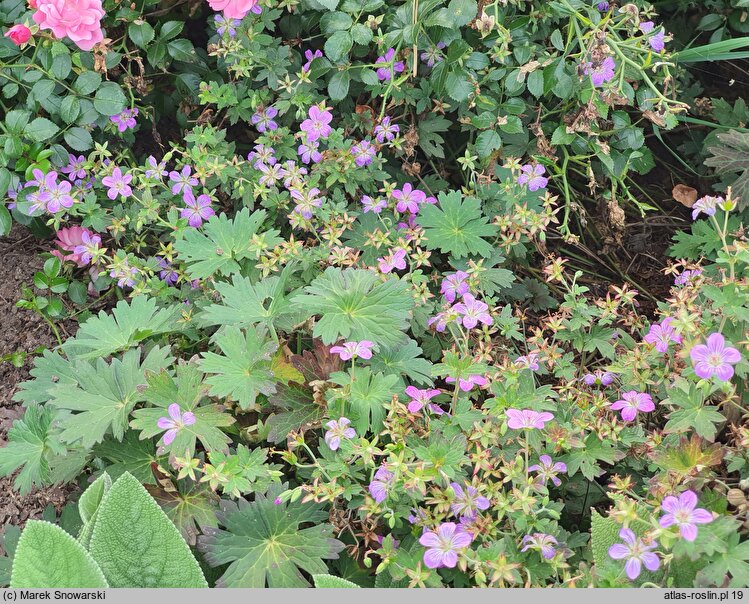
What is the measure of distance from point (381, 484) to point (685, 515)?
0.58 metres

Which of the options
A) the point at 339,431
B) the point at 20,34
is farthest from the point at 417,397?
the point at 20,34

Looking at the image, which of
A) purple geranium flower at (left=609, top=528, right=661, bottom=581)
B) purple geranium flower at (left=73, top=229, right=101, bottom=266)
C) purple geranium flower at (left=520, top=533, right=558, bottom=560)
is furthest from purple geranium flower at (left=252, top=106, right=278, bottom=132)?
purple geranium flower at (left=609, top=528, right=661, bottom=581)

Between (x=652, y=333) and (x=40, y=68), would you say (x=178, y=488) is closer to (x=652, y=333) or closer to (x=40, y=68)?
(x=652, y=333)

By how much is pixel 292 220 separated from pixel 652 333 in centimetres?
100

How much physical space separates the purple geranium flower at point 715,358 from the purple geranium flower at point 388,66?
3.95 feet

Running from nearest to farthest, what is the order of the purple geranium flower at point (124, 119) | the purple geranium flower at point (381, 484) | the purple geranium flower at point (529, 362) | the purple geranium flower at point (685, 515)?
the purple geranium flower at point (685, 515) < the purple geranium flower at point (381, 484) < the purple geranium flower at point (529, 362) < the purple geranium flower at point (124, 119)

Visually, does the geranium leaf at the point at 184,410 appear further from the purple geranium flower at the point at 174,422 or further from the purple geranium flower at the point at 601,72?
the purple geranium flower at the point at 601,72

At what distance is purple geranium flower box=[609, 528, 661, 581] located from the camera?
4.27 ft

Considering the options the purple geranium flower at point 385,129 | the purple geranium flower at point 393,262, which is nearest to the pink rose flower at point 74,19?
the purple geranium flower at point 385,129

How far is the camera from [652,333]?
1.76 m

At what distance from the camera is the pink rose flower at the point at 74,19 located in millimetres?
2061

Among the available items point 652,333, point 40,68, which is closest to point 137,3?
point 40,68

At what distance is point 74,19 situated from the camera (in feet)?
6.88

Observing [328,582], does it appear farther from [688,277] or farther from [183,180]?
[183,180]
